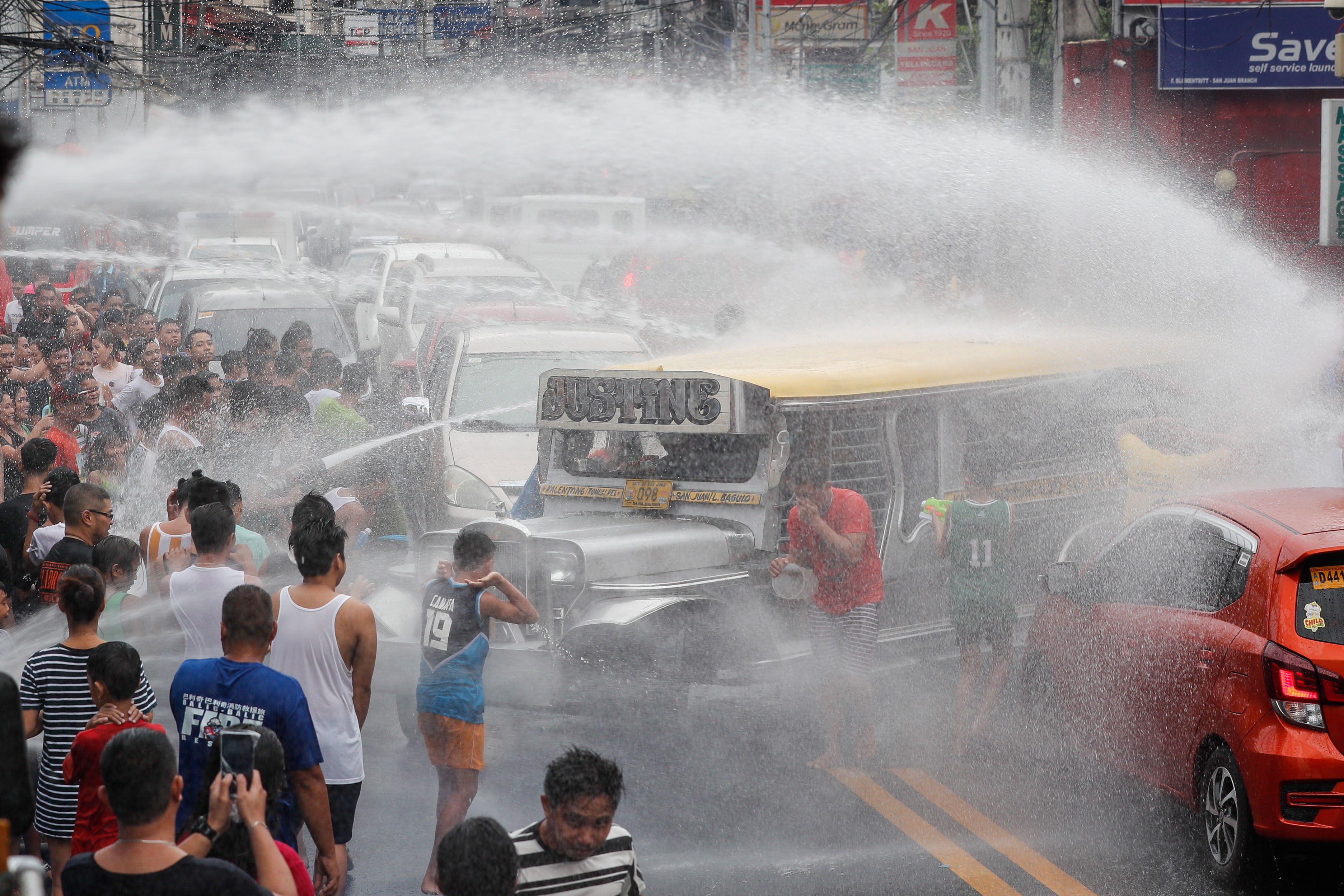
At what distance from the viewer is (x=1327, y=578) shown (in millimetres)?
5348

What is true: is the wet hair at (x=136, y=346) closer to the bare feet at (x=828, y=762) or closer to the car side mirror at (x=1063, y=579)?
the bare feet at (x=828, y=762)

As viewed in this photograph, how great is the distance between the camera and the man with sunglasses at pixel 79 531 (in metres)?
6.37

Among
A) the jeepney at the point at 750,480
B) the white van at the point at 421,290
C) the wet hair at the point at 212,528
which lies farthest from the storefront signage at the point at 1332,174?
the wet hair at the point at 212,528

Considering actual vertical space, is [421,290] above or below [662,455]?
above

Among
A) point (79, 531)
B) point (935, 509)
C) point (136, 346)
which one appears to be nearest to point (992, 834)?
point (935, 509)

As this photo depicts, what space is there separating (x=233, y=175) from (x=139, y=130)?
79.1ft

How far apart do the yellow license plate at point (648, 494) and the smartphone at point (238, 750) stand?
165 inches

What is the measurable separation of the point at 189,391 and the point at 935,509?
4.60 m

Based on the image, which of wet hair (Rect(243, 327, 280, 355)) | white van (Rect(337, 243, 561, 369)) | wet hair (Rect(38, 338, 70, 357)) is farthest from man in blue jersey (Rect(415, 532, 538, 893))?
white van (Rect(337, 243, 561, 369))

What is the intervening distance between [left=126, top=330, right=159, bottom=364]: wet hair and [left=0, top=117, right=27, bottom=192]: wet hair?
934 centimetres

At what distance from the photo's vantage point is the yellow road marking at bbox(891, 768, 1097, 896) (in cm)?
562

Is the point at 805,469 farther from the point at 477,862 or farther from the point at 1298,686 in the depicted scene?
the point at 477,862

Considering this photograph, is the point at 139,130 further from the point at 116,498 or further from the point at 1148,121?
the point at 116,498

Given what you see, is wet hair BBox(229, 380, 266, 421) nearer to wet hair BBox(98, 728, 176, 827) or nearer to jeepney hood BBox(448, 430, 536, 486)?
jeepney hood BBox(448, 430, 536, 486)
